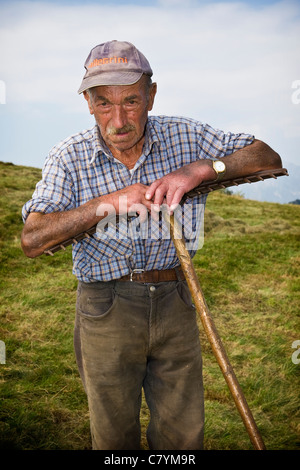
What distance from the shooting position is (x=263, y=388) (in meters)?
5.18

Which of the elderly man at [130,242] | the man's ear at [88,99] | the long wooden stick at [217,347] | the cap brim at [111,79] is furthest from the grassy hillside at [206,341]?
the cap brim at [111,79]

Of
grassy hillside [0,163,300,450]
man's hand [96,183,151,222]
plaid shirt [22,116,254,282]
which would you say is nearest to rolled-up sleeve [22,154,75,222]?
plaid shirt [22,116,254,282]

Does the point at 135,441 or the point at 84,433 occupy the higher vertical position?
the point at 135,441

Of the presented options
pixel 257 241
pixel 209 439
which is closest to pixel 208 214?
pixel 257 241

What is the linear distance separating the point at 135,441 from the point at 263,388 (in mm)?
2687

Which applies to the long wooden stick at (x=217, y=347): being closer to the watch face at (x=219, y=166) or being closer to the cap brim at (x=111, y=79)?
the watch face at (x=219, y=166)

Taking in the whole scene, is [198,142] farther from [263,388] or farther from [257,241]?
[257,241]

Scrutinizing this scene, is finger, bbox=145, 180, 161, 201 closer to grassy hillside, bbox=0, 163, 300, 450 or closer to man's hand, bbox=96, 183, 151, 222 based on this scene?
man's hand, bbox=96, 183, 151, 222

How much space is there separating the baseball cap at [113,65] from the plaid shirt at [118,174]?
1.23ft

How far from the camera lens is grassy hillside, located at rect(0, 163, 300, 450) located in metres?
4.45

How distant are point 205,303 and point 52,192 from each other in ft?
3.78

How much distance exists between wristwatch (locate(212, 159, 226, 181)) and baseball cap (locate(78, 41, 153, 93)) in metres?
0.72

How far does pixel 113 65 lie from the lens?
253cm
